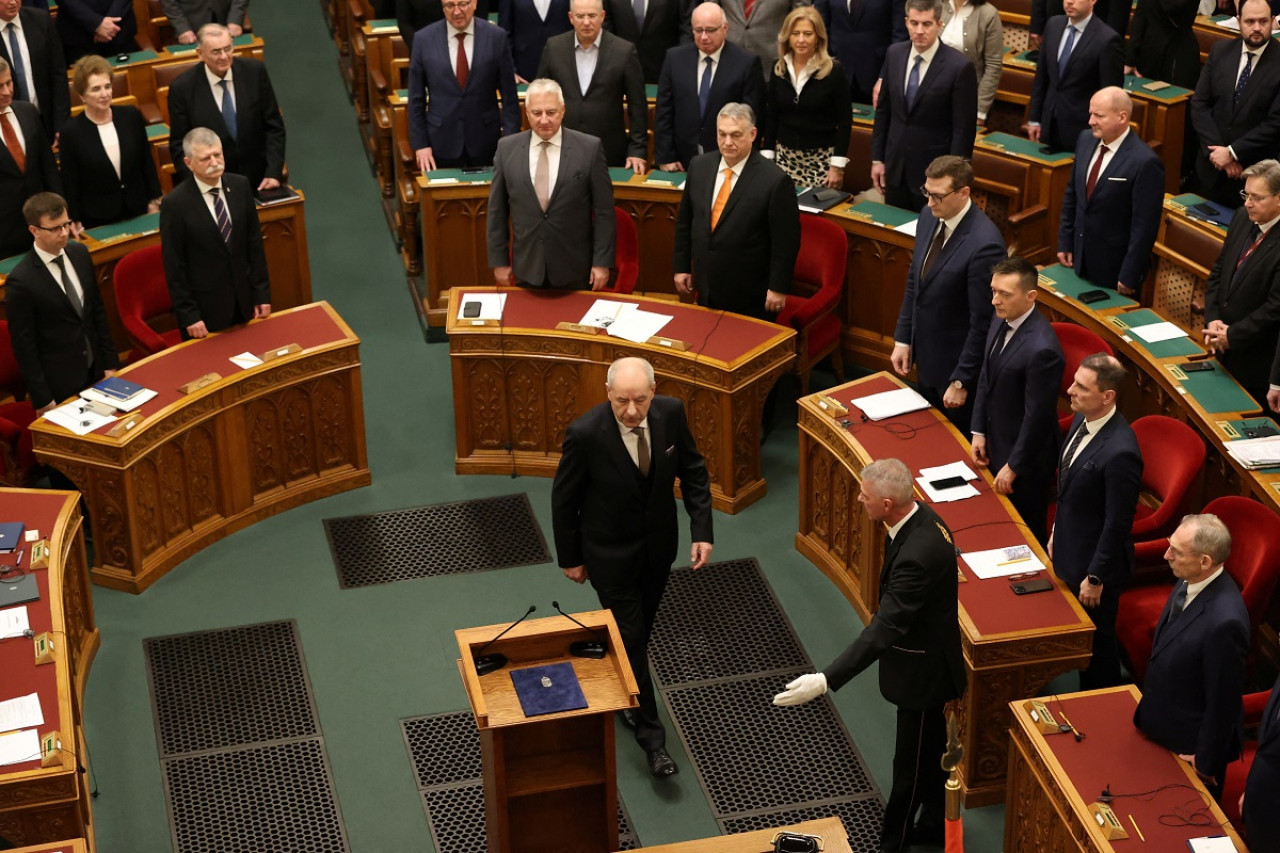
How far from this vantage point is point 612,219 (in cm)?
830

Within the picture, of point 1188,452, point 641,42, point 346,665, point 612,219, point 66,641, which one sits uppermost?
point 641,42

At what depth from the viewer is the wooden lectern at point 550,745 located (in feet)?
16.6

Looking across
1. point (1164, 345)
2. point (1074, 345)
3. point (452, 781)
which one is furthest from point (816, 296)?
point (452, 781)

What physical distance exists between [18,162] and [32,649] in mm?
3525

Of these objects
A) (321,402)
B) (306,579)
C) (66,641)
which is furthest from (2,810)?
(321,402)

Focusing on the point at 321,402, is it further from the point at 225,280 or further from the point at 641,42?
the point at 641,42

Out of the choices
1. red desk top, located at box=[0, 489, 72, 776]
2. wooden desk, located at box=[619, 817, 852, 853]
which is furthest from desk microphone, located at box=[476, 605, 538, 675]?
red desk top, located at box=[0, 489, 72, 776]

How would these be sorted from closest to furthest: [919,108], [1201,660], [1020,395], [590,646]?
[1201,660] < [590,646] < [1020,395] < [919,108]

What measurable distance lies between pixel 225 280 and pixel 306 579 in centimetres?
158

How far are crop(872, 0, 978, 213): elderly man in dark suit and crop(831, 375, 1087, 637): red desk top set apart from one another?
1743 millimetres

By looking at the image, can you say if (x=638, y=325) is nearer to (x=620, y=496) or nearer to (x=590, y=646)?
(x=620, y=496)

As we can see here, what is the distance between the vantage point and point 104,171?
8.62 meters

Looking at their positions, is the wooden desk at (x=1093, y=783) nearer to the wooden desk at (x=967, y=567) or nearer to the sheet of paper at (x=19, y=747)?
the wooden desk at (x=967, y=567)

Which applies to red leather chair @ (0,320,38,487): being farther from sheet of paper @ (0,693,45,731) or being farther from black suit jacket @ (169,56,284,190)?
sheet of paper @ (0,693,45,731)
